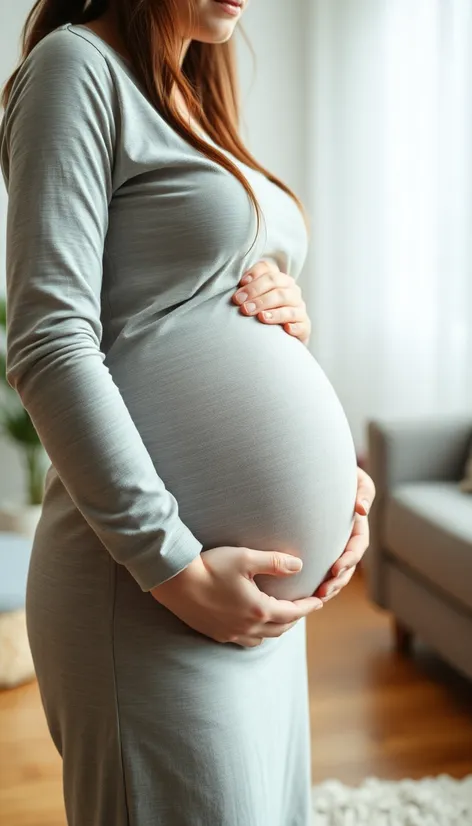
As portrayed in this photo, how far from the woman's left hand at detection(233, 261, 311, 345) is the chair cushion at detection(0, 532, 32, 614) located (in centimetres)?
157

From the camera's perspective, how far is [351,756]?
2066mm

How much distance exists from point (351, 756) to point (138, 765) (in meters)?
1.36

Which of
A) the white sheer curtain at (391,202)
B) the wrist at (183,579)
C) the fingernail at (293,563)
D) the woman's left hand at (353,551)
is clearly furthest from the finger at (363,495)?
the white sheer curtain at (391,202)

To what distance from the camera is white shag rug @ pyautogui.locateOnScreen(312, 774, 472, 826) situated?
5.93 ft

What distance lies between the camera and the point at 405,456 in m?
2.70

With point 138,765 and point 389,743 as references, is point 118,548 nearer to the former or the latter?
point 138,765

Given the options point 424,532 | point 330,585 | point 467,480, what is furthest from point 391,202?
point 330,585

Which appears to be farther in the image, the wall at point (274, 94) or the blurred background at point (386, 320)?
the wall at point (274, 94)

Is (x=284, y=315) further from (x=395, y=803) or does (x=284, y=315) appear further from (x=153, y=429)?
(x=395, y=803)

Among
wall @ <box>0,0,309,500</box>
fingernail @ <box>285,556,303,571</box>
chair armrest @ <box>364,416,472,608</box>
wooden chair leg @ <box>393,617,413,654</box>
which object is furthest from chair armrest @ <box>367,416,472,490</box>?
fingernail @ <box>285,556,303,571</box>

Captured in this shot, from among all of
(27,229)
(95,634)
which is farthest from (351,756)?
(27,229)

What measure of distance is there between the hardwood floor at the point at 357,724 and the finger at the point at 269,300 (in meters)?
1.32

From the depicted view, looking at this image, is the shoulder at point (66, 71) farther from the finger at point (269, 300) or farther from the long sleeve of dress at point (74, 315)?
the finger at point (269, 300)

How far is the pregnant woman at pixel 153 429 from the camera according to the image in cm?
76
